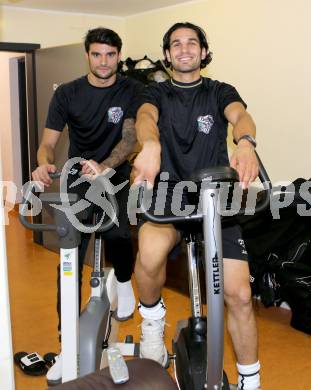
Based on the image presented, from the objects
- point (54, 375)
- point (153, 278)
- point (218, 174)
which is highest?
point (218, 174)

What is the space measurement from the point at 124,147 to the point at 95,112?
0.90 feet

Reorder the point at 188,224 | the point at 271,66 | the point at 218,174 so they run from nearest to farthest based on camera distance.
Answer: the point at 218,174, the point at 188,224, the point at 271,66

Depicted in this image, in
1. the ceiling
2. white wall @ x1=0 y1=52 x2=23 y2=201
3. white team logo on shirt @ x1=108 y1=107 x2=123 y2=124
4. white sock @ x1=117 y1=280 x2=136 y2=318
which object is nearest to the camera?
white team logo on shirt @ x1=108 y1=107 x2=123 y2=124

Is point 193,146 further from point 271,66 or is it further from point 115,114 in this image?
point 271,66

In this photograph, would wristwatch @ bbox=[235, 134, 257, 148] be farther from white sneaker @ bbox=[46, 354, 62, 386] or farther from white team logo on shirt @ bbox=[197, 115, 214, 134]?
white sneaker @ bbox=[46, 354, 62, 386]

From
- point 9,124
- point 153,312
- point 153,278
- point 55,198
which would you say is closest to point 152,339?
point 153,312

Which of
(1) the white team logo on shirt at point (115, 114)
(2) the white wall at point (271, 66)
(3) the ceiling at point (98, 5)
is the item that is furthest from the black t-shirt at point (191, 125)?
(3) the ceiling at point (98, 5)

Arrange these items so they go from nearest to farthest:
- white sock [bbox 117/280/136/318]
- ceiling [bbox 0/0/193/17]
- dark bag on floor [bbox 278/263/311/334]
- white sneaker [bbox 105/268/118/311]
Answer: white sneaker [bbox 105/268/118/311]
white sock [bbox 117/280/136/318]
dark bag on floor [bbox 278/263/311/334]
ceiling [bbox 0/0/193/17]

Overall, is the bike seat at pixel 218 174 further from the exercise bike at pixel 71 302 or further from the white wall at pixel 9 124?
the white wall at pixel 9 124

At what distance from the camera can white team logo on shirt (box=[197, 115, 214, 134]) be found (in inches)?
90.2

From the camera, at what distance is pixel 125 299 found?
294cm

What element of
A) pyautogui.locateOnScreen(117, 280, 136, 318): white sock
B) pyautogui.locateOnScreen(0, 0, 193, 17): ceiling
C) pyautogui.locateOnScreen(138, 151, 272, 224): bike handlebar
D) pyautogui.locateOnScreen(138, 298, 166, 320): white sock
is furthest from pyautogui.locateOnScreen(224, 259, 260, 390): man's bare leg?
pyautogui.locateOnScreen(0, 0, 193, 17): ceiling

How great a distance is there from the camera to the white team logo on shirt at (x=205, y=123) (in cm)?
229

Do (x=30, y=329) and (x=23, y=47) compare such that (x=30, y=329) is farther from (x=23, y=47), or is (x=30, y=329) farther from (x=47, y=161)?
(x=23, y=47)
